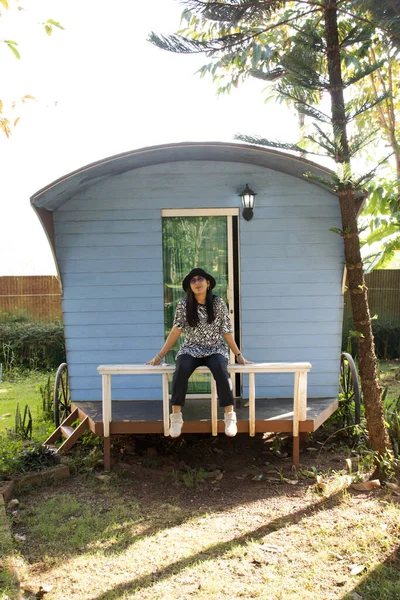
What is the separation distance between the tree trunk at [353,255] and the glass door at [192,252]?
6.34 feet

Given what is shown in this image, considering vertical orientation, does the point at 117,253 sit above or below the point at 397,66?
below

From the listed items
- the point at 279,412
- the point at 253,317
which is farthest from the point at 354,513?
the point at 253,317

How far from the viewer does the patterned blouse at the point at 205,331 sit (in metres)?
5.53

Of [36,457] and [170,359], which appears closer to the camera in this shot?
[36,457]

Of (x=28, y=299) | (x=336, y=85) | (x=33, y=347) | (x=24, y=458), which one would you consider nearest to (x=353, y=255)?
(x=336, y=85)

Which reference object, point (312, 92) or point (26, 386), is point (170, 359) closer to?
point (312, 92)

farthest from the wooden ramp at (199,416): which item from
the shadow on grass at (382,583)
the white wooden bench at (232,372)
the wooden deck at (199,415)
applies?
the shadow on grass at (382,583)

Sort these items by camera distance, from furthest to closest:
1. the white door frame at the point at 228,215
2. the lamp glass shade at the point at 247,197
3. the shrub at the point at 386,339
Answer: the shrub at the point at 386,339 → the white door frame at the point at 228,215 → the lamp glass shade at the point at 247,197

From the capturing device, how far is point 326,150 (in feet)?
16.3

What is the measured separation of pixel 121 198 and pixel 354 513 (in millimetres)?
4123

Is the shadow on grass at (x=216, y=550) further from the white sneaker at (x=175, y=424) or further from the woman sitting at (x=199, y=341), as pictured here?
the white sneaker at (x=175, y=424)

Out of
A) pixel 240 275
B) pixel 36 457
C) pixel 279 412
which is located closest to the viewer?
pixel 36 457

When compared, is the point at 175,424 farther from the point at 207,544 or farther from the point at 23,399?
the point at 23,399

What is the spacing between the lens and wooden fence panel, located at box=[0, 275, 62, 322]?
561 inches
